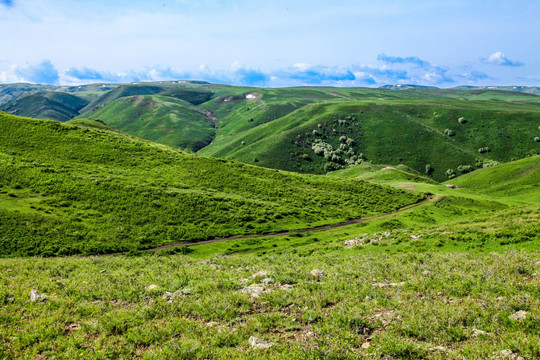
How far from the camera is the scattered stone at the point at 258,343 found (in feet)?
29.9

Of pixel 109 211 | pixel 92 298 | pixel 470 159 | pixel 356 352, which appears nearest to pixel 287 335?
pixel 356 352

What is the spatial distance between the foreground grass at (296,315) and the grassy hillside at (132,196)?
25535 mm

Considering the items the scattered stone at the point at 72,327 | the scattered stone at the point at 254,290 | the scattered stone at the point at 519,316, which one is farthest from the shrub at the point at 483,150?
the scattered stone at the point at 72,327

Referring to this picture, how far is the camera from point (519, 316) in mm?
9250

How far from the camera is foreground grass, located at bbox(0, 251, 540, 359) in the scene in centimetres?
880

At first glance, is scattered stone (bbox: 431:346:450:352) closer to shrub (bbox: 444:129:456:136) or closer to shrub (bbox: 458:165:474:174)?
shrub (bbox: 458:165:474:174)

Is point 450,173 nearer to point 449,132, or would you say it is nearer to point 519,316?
point 449,132

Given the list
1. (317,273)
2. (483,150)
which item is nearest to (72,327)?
(317,273)

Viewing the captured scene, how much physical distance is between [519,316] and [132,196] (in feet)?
170

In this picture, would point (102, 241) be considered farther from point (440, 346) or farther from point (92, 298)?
point (440, 346)

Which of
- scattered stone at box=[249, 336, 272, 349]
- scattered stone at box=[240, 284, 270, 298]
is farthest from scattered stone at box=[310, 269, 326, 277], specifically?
scattered stone at box=[249, 336, 272, 349]

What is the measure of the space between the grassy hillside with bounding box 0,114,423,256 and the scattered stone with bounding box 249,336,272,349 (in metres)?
33.6

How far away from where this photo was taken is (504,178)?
97688 mm

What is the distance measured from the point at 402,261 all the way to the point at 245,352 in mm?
13515
